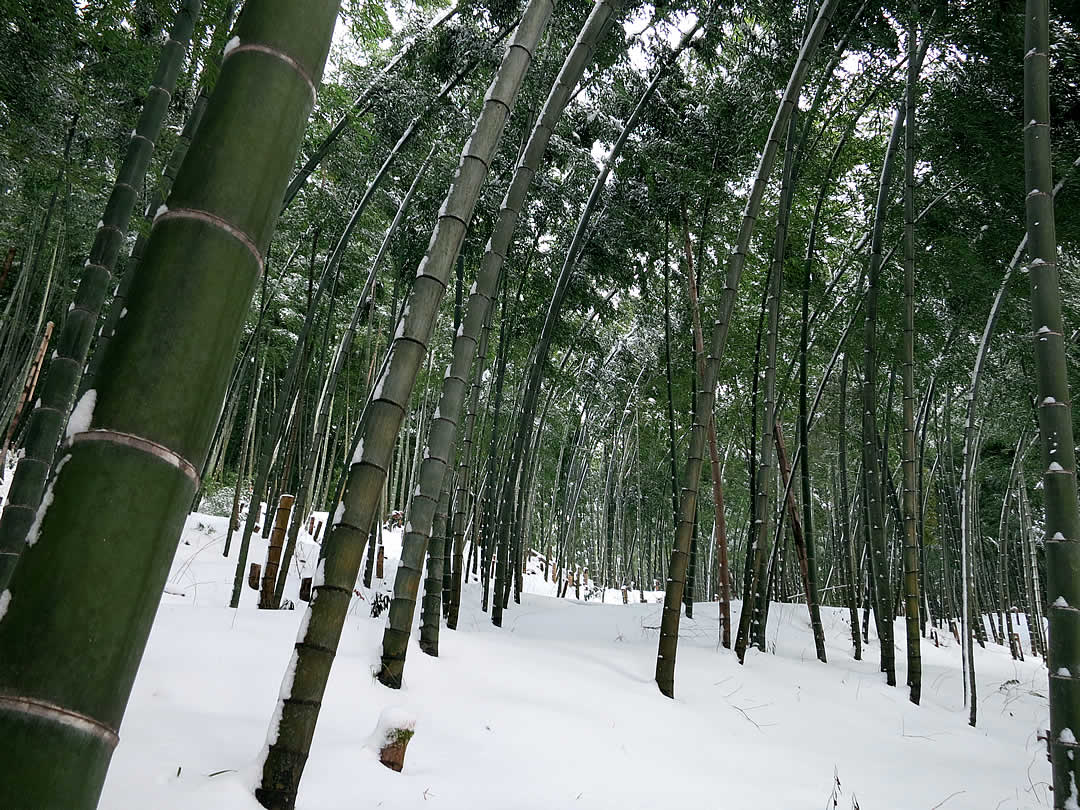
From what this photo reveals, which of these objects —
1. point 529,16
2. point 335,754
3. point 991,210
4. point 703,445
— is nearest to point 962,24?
point 991,210

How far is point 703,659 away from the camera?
364 cm

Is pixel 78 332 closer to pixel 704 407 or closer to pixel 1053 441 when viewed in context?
pixel 704 407

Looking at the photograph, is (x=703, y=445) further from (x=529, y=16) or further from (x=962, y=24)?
(x=962, y=24)

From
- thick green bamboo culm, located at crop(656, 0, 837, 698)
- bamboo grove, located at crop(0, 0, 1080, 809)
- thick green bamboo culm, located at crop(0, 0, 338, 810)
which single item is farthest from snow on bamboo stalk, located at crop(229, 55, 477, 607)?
thick green bamboo culm, located at crop(0, 0, 338, 810)

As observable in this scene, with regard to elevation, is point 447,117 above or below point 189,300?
above

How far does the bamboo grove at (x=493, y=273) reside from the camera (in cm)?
59

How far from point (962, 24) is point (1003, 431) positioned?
20.0 feet

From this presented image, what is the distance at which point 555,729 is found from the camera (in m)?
2.19

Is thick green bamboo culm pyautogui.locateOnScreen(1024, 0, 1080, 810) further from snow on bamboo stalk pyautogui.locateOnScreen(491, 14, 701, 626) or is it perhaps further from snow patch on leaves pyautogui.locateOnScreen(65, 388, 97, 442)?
snow on bamboo stalk pyautogui.locateOnScreen(491, 14, 701, 626)

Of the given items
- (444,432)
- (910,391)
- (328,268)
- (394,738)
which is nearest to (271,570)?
(328,268)

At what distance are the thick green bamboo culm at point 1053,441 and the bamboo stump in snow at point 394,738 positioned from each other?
4.89ft

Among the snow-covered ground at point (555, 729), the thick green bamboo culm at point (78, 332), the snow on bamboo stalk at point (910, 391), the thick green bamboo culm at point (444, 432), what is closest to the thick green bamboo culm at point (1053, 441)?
the snow-covered ground at point (555, 729)

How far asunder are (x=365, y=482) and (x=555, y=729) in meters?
1.23

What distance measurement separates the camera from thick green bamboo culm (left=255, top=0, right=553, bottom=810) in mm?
1262
